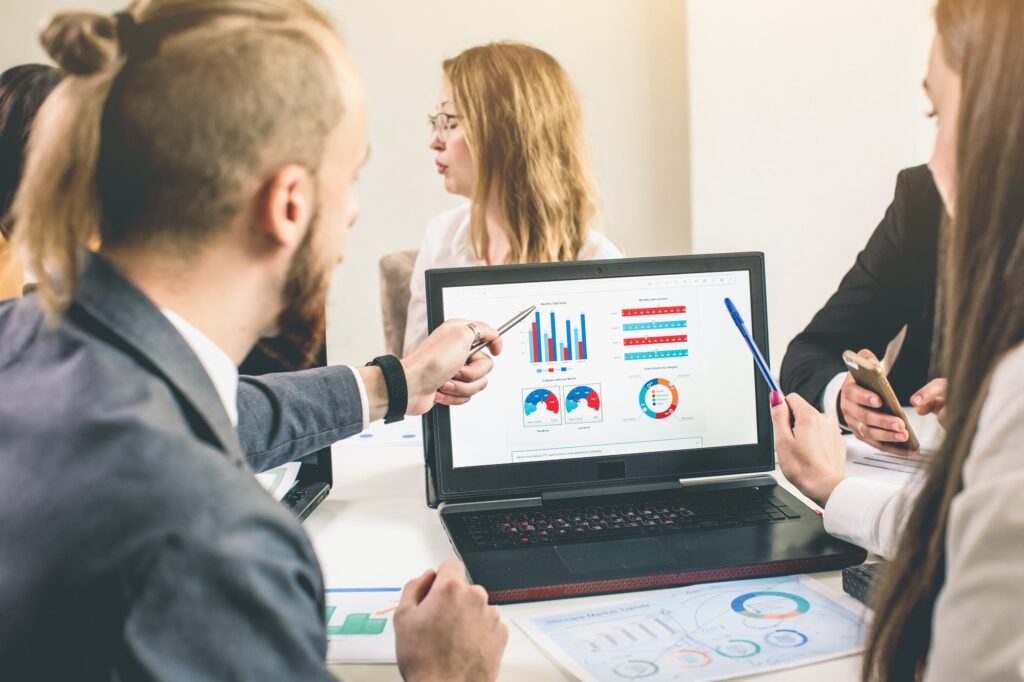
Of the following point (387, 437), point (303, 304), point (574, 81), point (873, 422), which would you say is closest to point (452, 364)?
point (303, 304)

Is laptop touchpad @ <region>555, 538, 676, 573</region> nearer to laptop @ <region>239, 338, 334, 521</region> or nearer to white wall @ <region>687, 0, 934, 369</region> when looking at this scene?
laptop @ <region>239, 338, 334, 521</region>

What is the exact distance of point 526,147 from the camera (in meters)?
2.12

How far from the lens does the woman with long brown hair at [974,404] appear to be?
0.53 metres

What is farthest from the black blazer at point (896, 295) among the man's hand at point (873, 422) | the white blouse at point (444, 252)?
the white blouse at point (444, 252)

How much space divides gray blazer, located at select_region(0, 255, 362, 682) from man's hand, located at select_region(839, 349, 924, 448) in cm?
102

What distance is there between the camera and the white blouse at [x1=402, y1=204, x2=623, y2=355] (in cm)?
221

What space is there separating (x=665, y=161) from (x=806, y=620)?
2773 mm

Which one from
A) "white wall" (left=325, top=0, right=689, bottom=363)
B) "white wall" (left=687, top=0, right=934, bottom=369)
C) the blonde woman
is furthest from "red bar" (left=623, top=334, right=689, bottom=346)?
"white wall" (left=325, top=0, right=689, bottom=363)

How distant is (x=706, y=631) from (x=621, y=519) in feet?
0.90

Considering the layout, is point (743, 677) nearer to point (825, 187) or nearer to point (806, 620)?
point (806, 620)

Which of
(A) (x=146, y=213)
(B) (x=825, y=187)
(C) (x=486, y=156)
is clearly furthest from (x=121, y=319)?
(B) (x=825, y=187)

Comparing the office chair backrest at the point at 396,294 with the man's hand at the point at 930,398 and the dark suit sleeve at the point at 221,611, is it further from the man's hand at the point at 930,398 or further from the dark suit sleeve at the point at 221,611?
the dark suit sleeve at the point at 221,611

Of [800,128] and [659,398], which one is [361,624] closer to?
[659,398]

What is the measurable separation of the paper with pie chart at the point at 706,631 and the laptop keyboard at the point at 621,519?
0.14m
